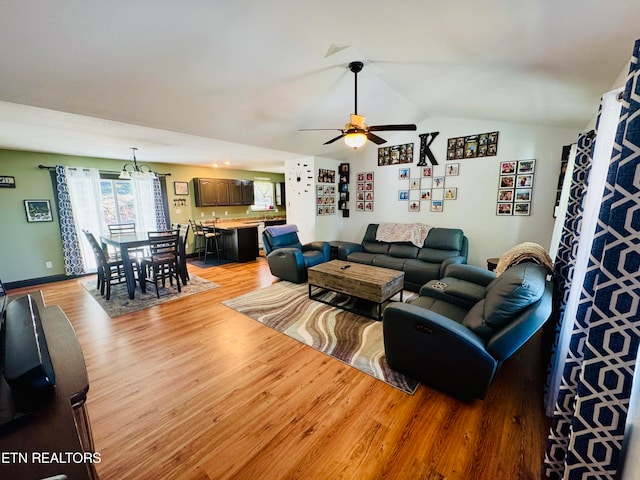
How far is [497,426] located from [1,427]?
7.67 feet

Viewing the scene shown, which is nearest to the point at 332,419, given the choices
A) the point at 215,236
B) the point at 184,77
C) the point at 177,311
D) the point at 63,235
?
the point at 177,311

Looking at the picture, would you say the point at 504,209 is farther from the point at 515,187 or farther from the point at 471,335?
the point at 471,335

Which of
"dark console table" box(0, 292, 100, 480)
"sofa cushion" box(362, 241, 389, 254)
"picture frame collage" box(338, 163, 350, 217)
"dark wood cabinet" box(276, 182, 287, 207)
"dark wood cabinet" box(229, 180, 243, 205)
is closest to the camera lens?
"dark console table" box(0, 292, 100, 480)

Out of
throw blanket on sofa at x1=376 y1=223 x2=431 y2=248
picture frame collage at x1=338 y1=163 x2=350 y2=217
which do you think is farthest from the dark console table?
picture frame collage at x1=338 y1=163 x2=350 y2=217

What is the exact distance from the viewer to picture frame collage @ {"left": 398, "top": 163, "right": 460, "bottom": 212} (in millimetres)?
4273

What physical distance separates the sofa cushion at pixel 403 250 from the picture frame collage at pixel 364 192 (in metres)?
1.14

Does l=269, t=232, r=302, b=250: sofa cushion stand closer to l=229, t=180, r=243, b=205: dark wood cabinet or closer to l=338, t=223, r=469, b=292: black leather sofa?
l=338, t=223, r=469, b=292: black leather sofa

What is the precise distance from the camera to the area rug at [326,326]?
7.23ft

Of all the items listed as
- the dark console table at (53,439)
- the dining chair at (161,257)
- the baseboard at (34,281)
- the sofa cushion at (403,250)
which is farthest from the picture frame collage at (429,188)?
the baseboard at (34,281)

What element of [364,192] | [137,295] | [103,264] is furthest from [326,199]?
[103,264]

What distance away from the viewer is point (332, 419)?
1699 mm

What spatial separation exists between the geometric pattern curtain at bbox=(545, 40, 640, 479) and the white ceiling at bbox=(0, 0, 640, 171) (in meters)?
0.87

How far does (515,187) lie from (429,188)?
48.3 inches

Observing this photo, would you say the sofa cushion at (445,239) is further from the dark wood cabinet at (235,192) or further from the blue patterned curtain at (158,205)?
the blue patterned curtain at (158,205)
